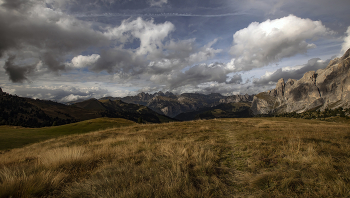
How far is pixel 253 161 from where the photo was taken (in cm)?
635

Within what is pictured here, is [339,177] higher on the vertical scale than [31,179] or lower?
lower

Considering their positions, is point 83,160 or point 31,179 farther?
point 83,160

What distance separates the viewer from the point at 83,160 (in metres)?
6.51

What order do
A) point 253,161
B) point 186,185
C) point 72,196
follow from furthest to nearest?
point 253,161
point 186,185
point 72,196

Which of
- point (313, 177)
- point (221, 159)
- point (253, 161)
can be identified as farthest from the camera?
point (221, 159)

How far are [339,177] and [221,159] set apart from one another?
12.5ft

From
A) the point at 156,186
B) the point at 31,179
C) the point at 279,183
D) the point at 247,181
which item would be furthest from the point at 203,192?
the point at 31,179

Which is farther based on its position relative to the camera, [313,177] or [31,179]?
[313,177]

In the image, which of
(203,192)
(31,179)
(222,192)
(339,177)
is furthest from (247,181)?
(31,179)

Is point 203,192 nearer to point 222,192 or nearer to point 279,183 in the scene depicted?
point 222,192

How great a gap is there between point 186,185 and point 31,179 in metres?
4.30

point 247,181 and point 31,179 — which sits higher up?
point 31,179

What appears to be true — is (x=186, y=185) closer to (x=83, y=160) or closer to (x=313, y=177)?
(x=313, y=177)

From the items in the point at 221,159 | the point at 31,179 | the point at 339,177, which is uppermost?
the point at 31,179
